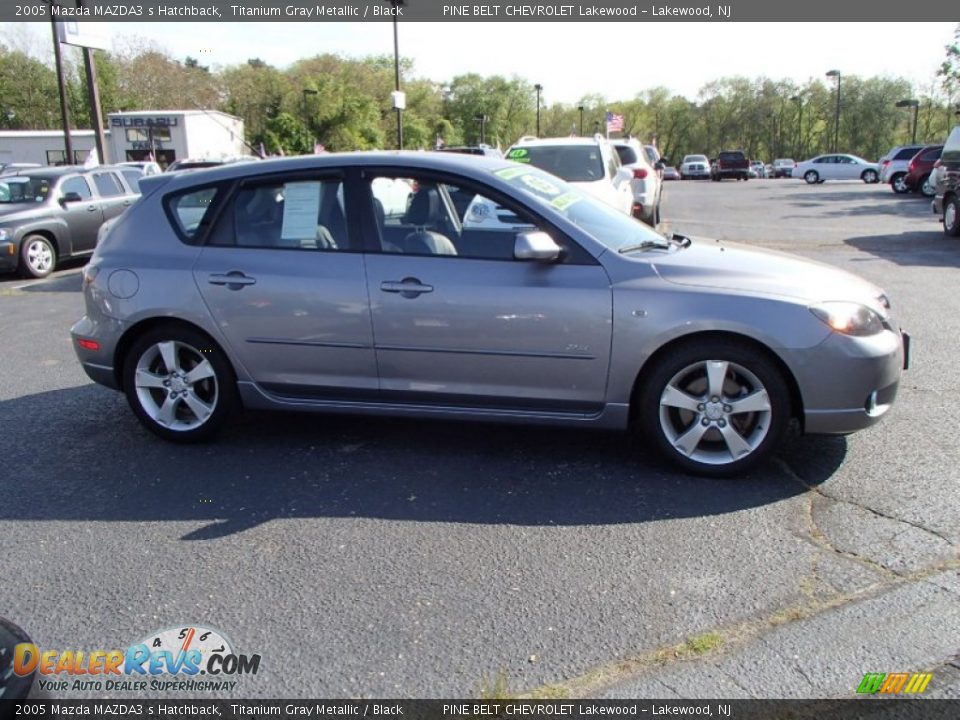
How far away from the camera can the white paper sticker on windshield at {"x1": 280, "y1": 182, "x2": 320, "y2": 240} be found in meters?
4.42

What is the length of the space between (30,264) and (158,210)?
8.66 metres

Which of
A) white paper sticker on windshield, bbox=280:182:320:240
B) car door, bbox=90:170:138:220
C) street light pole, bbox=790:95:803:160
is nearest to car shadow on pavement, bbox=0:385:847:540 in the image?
white paper sticker on windshield, bbox=280:182:320:240

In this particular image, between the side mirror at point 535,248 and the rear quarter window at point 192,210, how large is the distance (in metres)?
1.87

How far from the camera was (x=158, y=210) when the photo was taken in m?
4.68

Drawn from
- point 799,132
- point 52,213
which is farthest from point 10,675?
point 799,132

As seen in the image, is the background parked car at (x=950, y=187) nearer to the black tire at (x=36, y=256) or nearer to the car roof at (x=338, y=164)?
the car roof at (x=338, y=164)

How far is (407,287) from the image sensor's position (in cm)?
416

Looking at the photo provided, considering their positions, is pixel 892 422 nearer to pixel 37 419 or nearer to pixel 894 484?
pixel 894 484

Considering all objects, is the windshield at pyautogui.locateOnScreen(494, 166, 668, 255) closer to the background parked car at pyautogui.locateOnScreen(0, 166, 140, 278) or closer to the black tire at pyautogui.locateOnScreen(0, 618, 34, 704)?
the black tire at pyautogui.locateOnScreen(0, 618, 34, 704)

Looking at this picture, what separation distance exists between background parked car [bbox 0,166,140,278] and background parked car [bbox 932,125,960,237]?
47.1ft

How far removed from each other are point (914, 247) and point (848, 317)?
10.9 meters

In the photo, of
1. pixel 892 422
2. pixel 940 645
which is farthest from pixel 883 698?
pixel 892 422

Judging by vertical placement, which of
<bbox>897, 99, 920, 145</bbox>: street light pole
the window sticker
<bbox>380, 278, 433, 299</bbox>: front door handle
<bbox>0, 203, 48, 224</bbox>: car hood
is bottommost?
<bbox>380, 278, 433, 299</bbox>: front door handle

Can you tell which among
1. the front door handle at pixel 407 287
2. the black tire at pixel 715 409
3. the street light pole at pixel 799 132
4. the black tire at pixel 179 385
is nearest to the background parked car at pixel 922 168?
the black tire at pixel 715 409
